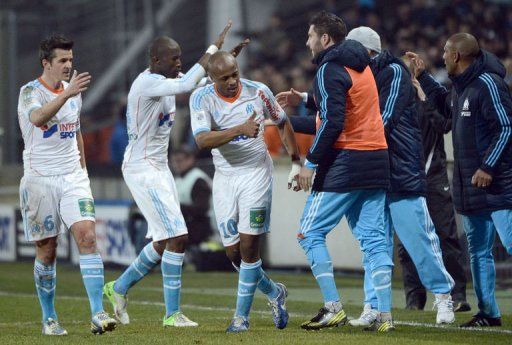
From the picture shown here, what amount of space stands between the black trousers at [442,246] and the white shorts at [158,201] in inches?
93.0

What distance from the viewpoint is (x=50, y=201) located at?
960 cm

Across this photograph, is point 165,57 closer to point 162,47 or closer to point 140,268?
point 162,47

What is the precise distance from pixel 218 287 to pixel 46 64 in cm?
532

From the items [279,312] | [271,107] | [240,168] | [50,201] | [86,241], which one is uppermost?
[271,107]

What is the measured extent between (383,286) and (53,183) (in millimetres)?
2612

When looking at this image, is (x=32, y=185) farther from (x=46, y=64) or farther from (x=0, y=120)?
(x=0, y=120)

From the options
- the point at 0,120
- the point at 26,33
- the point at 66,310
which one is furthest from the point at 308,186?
the point at 26,33

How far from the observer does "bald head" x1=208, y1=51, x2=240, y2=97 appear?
929cm

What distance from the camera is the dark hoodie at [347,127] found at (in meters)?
8.90

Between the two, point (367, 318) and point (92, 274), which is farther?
point (367, 318)

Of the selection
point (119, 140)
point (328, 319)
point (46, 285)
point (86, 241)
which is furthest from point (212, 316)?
point (119, 140)

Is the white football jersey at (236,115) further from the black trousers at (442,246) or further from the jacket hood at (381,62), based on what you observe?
the black trousers at (442,246)

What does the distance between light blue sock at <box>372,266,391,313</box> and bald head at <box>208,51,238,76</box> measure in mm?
1824

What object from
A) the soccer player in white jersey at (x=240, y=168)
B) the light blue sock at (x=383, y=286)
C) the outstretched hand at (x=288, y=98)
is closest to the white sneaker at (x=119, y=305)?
the soccer player in white jersey at (x=240, y=168)
